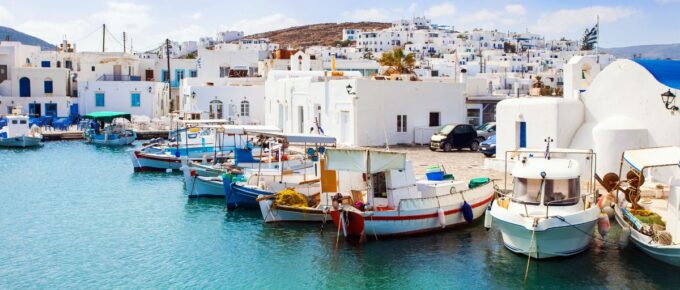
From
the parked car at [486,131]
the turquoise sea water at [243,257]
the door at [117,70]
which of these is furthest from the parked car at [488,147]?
the door at [117,70]

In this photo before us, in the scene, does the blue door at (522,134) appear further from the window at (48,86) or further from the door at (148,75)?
the door at (148,75)

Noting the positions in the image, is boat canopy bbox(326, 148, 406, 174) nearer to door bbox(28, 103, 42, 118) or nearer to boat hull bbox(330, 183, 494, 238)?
boat hull bbox(330, 183, 494, 238)

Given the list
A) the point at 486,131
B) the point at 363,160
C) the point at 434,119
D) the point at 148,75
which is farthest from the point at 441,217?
the point at 148,75

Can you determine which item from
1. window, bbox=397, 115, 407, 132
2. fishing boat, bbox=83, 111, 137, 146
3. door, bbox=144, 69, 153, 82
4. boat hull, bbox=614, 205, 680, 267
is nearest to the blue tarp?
boat hull, bbox=614, 205, 680, 267

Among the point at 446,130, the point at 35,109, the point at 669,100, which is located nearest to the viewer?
the point at 669,100

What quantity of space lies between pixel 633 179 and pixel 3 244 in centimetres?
1675

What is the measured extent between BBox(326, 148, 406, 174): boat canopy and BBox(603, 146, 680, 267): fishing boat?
5.43 metres

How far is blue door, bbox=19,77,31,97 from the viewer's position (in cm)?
5756

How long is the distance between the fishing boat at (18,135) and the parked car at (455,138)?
2751cm

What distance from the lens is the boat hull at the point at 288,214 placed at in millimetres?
19078

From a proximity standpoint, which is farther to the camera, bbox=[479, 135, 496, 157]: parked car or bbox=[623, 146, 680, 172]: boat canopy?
bbox=[479, 135, 496, 157]: parked car

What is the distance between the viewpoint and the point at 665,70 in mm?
20828

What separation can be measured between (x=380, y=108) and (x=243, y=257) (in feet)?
56.9

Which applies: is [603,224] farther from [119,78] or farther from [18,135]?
[119,78]
